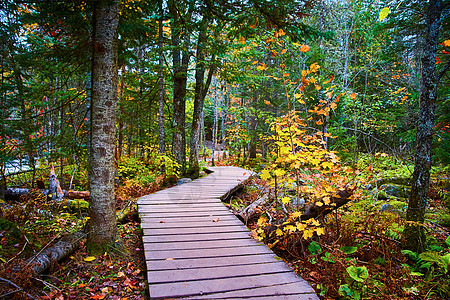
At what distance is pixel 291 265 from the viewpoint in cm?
400

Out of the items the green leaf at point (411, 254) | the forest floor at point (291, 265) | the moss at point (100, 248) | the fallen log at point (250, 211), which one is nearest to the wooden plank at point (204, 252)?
the forest floor at point (291, 265)

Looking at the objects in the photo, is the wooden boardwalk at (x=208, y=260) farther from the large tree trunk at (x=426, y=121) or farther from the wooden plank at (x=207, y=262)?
the large tree trunk at (x=426, y=121)

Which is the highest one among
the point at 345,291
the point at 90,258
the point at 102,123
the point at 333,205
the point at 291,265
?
the point at 102,123

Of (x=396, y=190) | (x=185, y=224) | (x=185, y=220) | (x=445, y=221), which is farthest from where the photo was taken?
(x=396, y=190)

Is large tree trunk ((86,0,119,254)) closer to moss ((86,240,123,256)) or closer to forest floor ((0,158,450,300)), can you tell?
moss ((86,240,123,256))

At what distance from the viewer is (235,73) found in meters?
9.03

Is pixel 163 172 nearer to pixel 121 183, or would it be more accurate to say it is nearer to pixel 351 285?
pixel 121 183

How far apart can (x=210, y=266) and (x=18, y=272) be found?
89.8 inches

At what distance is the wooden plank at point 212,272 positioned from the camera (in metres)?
2.83

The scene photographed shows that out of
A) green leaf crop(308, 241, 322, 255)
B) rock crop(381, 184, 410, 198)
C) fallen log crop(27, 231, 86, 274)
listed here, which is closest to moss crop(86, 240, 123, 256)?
fallen log crop(27, 231, 86, 274)

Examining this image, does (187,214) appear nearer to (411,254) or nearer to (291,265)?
(291,265)

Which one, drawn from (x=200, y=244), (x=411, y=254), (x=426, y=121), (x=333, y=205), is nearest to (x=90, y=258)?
(x=200, y=244)

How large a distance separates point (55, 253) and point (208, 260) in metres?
2.33

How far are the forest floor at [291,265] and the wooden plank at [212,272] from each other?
24 cm
